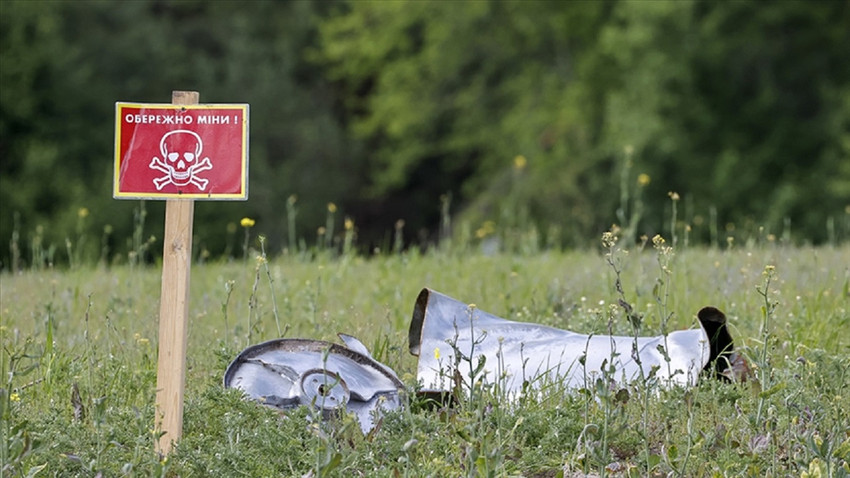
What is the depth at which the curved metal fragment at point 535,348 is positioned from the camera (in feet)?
15.0

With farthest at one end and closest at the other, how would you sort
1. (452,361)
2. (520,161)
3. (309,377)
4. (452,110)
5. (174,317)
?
(452,110) < (520,161) < (452,361) < (309,377) < (174,317)

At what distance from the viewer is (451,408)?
13.9 feet

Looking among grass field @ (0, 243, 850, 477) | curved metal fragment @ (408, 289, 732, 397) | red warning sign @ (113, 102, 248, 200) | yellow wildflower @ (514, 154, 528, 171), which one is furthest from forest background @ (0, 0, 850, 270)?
red warning sign @ (113, 102, 248, 200)

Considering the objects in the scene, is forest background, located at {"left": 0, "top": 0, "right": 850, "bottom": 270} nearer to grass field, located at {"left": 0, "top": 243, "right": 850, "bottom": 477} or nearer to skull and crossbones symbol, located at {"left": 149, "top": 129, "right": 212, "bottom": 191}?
grass field, located at {"left": 0, "top": 243, "right": 850, "bottom": 477}

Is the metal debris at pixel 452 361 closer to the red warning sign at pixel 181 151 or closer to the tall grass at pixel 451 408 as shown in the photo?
the tall grass at pixel 451 408

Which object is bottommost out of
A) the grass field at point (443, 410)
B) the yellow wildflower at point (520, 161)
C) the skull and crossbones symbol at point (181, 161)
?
the grass field at point (443, 410)

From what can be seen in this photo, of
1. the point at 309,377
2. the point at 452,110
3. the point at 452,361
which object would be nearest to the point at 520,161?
the point at 452,361

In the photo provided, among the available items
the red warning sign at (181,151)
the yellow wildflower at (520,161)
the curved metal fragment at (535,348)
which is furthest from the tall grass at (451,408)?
the yellow wildflower at (520,161)

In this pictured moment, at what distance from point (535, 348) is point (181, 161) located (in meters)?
1.66

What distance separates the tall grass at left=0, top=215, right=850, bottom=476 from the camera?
11.4 ft

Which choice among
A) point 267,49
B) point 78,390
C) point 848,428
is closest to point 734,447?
point 848,428

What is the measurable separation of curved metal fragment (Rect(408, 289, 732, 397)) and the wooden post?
1046 millimetres

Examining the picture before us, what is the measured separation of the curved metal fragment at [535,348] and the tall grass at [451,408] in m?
0.13

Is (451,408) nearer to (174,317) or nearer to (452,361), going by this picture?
(452,361)
